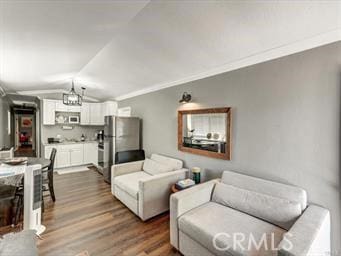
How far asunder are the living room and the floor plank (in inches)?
0.7

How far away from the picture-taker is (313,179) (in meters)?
1.77

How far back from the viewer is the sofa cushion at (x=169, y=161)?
3.18 metres

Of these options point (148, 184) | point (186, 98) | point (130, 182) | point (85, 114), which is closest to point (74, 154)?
point (85, 114)

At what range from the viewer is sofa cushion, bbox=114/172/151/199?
2.77 m

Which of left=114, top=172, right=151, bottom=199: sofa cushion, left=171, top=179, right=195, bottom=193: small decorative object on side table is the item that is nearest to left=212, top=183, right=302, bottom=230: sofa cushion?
left=171, top=179, right=195, bottom=193: small decorative object on side table

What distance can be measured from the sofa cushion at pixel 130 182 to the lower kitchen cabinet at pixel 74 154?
2.98m

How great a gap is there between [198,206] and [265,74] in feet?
6.09

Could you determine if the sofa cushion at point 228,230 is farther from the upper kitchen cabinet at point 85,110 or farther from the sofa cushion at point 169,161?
the upper kitchen cabinet at point 85,110

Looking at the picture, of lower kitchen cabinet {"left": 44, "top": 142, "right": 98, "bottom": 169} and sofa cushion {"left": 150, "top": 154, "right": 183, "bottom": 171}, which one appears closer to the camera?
sofa cushion {"left": 150, "top": 154, "right": 183, "bottom": 171}

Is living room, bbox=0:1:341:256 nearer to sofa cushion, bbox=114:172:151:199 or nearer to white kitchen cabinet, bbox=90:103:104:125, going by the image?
sofa cushion, bbox=114:172:151:199

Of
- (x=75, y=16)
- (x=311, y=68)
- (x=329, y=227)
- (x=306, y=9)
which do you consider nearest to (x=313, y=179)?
(x=329, y=227)

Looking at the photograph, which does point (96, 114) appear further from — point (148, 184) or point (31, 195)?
point (148, 184)

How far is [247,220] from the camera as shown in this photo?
1826 millimetres

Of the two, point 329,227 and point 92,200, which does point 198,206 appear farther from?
point 92,200
